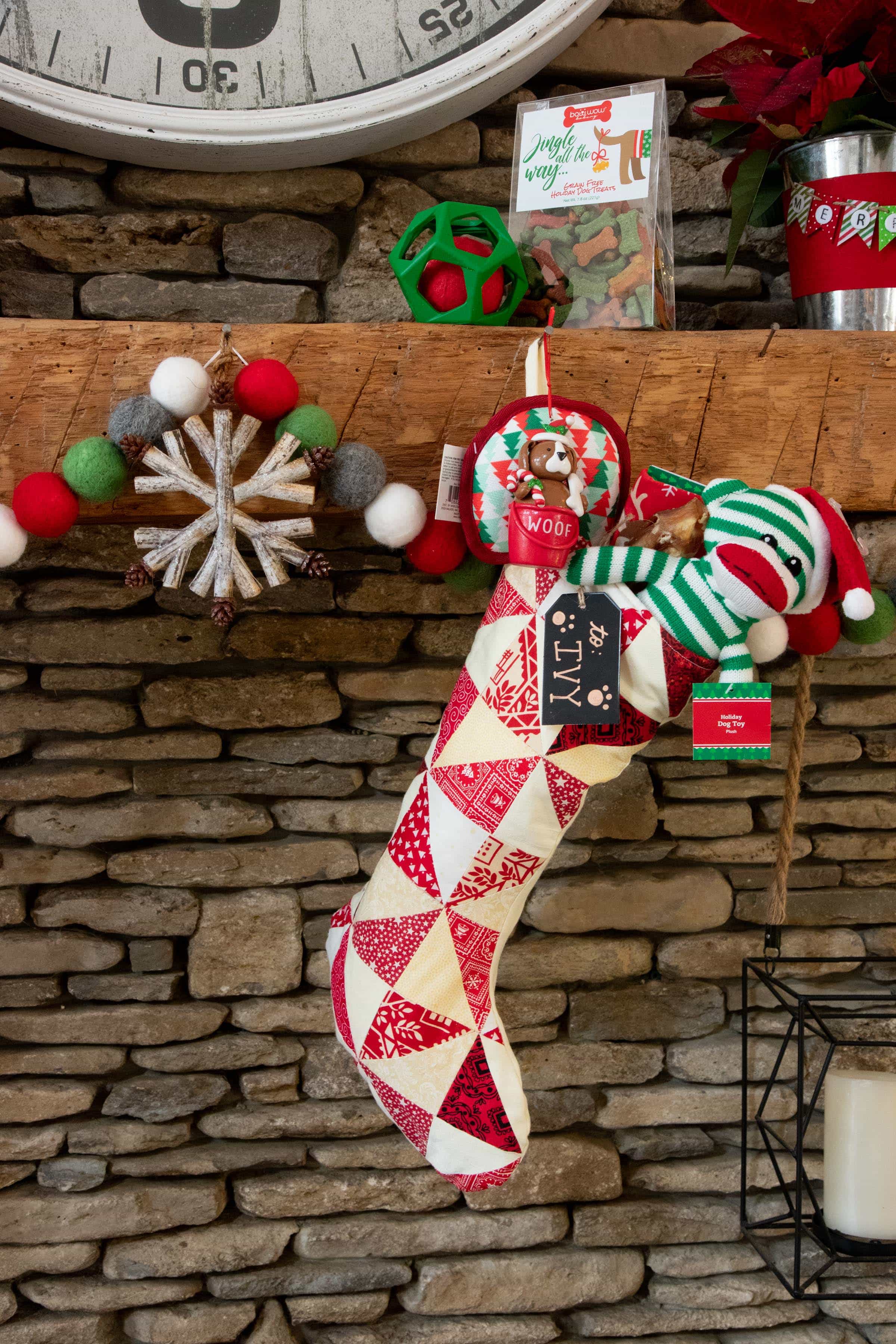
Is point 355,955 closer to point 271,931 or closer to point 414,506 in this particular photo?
point 271,931

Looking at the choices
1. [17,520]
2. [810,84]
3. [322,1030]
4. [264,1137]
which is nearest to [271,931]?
[322,1030]

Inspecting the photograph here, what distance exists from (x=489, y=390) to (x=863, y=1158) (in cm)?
88

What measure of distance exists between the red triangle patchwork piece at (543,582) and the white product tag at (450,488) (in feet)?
0.38

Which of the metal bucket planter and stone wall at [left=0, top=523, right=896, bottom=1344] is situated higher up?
the metal bucket planter

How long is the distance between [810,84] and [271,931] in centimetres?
109

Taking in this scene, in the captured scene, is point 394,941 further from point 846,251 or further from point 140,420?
point 846,251

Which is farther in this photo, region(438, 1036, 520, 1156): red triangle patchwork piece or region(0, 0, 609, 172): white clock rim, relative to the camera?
region(0, 0, 609, 172): white clock rim

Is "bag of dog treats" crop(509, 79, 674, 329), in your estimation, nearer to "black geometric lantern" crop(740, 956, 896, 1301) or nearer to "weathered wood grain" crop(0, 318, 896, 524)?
A: "weathered wood grain" crop(0, 318, 896, 524)

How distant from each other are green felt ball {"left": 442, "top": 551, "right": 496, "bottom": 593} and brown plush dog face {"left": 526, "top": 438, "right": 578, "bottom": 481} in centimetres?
16

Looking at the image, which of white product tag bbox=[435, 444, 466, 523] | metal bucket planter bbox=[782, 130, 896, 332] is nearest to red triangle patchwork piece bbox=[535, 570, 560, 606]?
white product tag bbox=[435, 444, 466, 523]

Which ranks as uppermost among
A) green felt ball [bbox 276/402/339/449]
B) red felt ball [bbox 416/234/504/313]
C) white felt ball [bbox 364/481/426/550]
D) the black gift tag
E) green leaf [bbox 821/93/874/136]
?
green leaf [bbox 821/93/874/136]

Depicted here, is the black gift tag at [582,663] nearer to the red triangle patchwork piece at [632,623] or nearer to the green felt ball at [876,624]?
the red triangle patchwork piece at [632,623]

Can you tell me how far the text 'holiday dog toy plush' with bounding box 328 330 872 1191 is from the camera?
886 mm

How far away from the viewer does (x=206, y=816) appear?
124 centimetres
